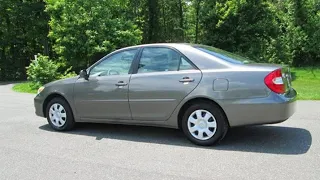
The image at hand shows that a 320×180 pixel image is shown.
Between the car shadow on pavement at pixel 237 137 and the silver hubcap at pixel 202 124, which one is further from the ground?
the silver hubcap at pixel 202 124

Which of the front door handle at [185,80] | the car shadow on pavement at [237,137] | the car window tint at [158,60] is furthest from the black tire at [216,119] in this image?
the car window tint at [158,60]

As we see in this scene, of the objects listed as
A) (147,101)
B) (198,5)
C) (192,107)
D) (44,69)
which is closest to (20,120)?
(147,101)

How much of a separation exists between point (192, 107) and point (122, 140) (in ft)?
4.65

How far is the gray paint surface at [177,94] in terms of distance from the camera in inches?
195

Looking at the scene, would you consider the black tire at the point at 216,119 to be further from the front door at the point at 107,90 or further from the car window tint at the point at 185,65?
the front door at the point at 107,90

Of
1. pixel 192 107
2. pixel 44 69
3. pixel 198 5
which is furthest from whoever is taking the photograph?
pixel 198 5

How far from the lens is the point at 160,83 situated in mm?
5512

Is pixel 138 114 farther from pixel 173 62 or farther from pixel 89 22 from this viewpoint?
pixel 89 22

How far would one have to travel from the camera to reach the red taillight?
16.1 ft

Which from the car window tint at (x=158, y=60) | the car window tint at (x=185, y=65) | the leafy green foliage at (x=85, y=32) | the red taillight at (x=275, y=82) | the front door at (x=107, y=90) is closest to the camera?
the red taillight at (x=275, y=82)

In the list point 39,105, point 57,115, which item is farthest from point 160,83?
point 39,105

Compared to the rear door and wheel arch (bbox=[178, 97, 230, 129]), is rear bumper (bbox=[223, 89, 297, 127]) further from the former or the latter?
the rear door

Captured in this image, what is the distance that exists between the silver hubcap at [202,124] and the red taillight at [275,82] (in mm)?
950

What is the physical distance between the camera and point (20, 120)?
810 centimetres
